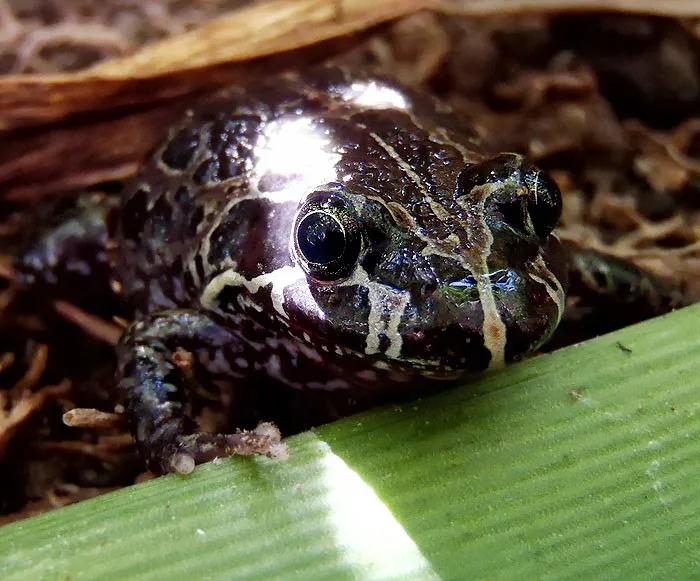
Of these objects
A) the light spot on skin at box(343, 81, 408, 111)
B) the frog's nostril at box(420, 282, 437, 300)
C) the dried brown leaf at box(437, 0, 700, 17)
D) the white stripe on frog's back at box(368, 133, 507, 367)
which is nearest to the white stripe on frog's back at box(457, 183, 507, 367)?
the white stripe on frog's back at box(368, 133, 507, 367)

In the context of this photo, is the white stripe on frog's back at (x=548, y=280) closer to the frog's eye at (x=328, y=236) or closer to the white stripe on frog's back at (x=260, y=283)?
the frog's eye at (x=328, y=236)

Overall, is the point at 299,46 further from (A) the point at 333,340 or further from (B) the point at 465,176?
(A) the point at 333,340

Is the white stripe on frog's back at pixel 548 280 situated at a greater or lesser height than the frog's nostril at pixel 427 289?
lesser

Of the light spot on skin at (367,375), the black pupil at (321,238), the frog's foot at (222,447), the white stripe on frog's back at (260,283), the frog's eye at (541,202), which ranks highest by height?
the black pupil at (321,238)

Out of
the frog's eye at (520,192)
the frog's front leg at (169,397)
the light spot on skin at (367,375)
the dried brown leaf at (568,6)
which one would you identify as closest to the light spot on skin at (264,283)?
the frog's front leg at (169,397)

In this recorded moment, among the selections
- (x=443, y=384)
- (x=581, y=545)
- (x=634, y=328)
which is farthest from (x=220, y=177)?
(x=581, y=545)

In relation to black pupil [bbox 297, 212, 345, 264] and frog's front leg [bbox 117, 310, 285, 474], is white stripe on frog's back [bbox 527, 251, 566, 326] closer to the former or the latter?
black pupil [bbox 297, 212, 345, 264]

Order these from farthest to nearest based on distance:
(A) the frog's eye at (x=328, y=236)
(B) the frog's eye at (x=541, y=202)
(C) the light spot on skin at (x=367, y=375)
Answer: (C) the light spot on skin at (x=367, y=375) < (B) the frog's eye at (x=541, y=202) < (A) the frog's eye at (x=328, y=236)

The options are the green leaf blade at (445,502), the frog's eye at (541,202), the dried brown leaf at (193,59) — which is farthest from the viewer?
the dried brown leaf at (193,59)

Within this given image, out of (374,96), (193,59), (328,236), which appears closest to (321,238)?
(328,236)
